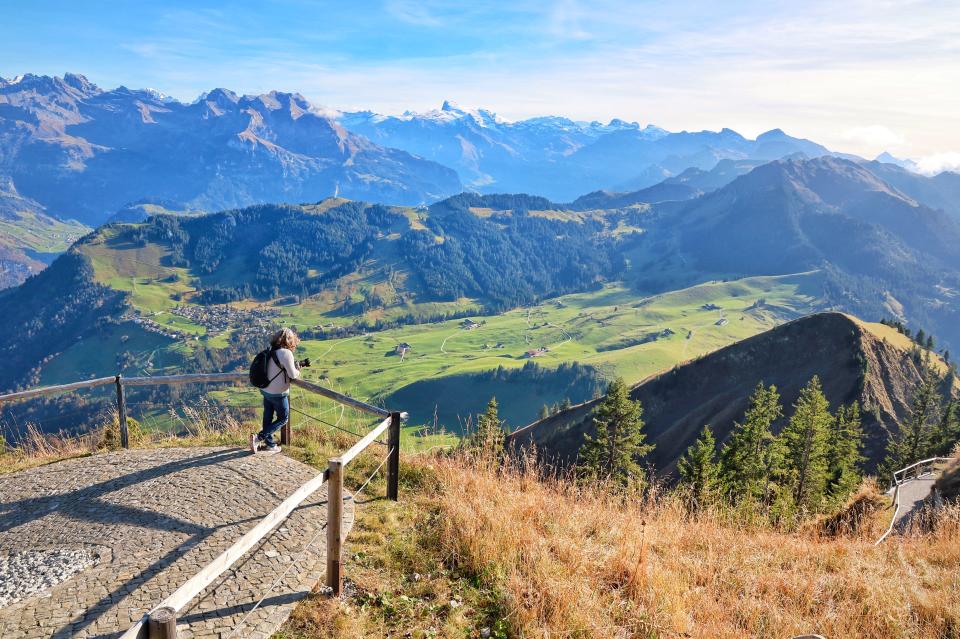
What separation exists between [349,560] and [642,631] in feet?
15.7

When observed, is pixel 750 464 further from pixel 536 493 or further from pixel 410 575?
pixel 410 575

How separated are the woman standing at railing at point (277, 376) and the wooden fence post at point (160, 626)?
7.79 metres

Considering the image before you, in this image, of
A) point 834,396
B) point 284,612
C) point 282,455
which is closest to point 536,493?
point 284,612

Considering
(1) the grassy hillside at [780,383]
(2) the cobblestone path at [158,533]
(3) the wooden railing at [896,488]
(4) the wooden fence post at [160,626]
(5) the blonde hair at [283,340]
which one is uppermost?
(5) the blonde hair at [283,340]

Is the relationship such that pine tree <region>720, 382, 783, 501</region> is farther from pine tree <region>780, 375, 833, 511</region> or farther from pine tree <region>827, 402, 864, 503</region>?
pine tree <region>827, 402, 864, 503</region>

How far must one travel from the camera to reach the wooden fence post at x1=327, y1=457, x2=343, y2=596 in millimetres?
7465

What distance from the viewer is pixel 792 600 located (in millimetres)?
7434

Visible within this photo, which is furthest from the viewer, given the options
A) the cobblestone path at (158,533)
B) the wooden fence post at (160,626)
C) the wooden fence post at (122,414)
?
the wooden fence post at (122,414)

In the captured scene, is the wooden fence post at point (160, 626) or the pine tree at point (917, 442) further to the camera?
the pine tree at point (917, 442)

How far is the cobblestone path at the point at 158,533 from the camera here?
7.10 m

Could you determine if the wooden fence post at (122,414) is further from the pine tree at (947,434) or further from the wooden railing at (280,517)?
the pine tree at (947,434)

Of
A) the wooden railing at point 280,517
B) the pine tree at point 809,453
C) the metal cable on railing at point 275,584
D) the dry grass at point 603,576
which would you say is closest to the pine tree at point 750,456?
the pine tree at point 809,453

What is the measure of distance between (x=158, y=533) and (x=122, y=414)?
21.2 ft

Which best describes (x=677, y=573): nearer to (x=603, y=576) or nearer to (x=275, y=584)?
(x=603, y=576)
